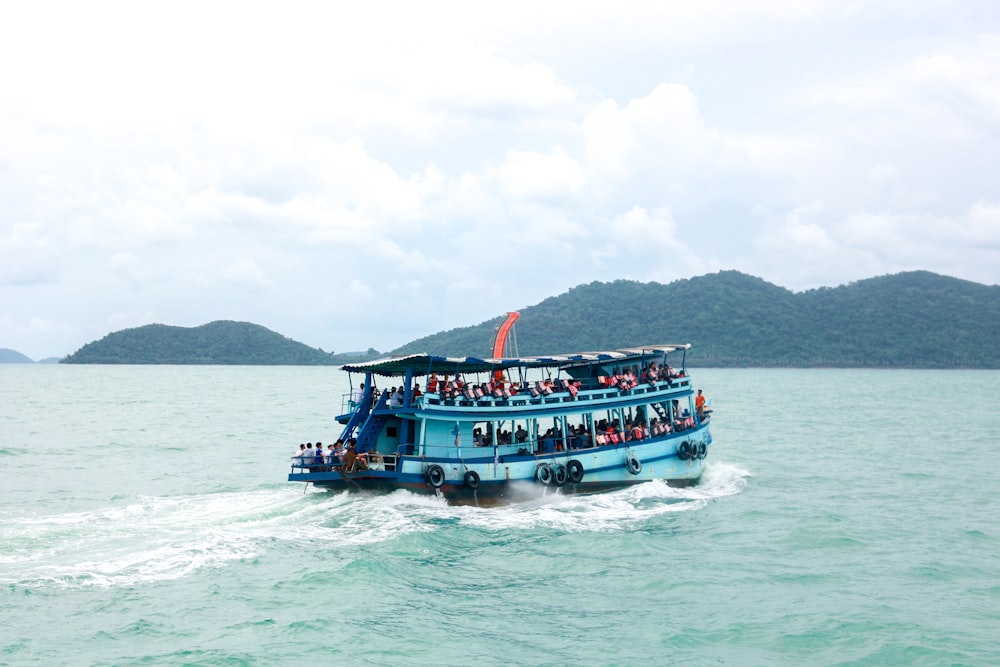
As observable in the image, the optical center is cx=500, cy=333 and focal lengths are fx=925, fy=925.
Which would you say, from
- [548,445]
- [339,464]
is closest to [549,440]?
[548,445]

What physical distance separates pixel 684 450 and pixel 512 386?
6.74m

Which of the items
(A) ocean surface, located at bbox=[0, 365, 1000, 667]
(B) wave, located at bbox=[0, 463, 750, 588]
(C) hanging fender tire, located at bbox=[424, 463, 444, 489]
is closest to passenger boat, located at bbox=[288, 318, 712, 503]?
(C) hanging fender tire, located at bbox=[424, 463, 444, 489]

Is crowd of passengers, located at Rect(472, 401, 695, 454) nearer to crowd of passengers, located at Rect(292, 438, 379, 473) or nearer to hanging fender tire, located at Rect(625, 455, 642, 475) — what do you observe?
hanging fender tire, located at Rect(625, 455, 642, 475)

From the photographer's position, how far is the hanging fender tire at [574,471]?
28.7m

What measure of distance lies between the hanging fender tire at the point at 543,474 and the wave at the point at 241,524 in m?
0.52

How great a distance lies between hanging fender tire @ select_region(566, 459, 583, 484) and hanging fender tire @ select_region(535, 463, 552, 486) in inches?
26.9

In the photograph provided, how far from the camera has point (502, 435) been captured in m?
29.6

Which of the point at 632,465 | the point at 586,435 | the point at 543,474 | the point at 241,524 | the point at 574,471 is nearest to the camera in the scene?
the point at 241,524

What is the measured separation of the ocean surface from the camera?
54.5ft

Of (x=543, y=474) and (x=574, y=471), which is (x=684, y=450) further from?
(x=543, y=474)

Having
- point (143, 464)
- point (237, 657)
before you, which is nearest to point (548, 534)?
point (237, 657)

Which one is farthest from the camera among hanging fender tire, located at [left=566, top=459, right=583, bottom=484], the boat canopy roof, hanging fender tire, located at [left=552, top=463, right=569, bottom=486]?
hanging fender tire, located at [left=566, top=459, right=583, bottom=484]

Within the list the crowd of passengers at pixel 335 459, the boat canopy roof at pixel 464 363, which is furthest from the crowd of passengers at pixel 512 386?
the crowd of passengers at pixel 335 459

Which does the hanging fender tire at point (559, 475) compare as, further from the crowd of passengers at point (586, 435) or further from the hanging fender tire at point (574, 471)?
the crowd of passengers at point (586, 435)
